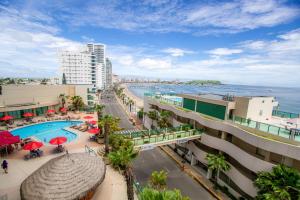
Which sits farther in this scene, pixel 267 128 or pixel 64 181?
pixel 267 128

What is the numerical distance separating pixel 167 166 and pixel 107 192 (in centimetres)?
1404

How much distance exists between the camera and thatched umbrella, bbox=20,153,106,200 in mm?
13672

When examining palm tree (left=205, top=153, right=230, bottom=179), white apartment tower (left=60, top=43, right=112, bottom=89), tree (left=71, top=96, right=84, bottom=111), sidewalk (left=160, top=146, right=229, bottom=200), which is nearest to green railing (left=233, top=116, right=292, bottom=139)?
palm tree (left=205, top=153, right=230, bottom=179)

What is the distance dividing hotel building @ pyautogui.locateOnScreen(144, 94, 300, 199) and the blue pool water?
77.5 ft

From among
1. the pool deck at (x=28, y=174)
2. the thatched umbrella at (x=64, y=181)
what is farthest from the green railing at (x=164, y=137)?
the thatched umbrella at (x=64, y=181)

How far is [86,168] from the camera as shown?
16453 millimetres

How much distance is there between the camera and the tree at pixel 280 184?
15.0 meters

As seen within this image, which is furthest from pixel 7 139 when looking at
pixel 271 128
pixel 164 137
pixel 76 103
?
pixel 271 128

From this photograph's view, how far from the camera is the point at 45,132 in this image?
38625 mm

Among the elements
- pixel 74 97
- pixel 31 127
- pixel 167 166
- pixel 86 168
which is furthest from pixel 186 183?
pixel 74 97

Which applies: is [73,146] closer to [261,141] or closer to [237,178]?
[237,178]

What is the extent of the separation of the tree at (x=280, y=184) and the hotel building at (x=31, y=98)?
2038 inches

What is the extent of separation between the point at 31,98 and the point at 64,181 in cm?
4288

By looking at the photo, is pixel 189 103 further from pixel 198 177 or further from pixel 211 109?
pixel 198 177
